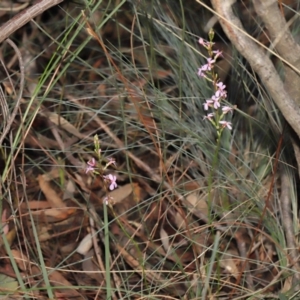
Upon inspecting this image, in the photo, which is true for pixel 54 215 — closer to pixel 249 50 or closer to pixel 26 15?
pixel 26 15

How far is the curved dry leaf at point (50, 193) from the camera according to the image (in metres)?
2.07

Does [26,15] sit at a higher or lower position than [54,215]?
higher

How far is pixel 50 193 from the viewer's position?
210cm

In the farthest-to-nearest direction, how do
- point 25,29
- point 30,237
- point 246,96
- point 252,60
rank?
point 25,29, point 246,96, point 30,237, point 252,60

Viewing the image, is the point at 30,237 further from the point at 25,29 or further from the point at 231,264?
the point at 25,29

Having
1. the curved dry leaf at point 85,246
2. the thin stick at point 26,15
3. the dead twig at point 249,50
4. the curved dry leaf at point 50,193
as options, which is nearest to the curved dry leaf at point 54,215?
the curved dry leaf at point 50,193

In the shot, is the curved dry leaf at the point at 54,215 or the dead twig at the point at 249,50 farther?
the curved dry leaf at the point at 54,215

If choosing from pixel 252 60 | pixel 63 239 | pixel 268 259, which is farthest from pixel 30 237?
pixel 252 60

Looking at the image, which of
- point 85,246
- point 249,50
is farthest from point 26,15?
point 85,246

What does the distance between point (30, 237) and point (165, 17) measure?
716 mm

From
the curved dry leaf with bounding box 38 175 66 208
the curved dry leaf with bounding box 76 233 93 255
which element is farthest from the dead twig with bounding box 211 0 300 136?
the curved dry leaf with bounding box 38 175 66 208

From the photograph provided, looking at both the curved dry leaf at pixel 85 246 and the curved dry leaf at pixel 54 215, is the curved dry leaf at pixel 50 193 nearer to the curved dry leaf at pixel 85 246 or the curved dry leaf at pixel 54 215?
the curved dry leaf at pixel 54 215

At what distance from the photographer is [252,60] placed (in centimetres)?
141

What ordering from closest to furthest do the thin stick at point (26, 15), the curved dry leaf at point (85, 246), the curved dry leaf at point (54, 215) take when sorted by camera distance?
the thin stick at point (26, 15) → the curved dry leaf at point (85, 246) → the curved dry leaf at point (54, 215)
